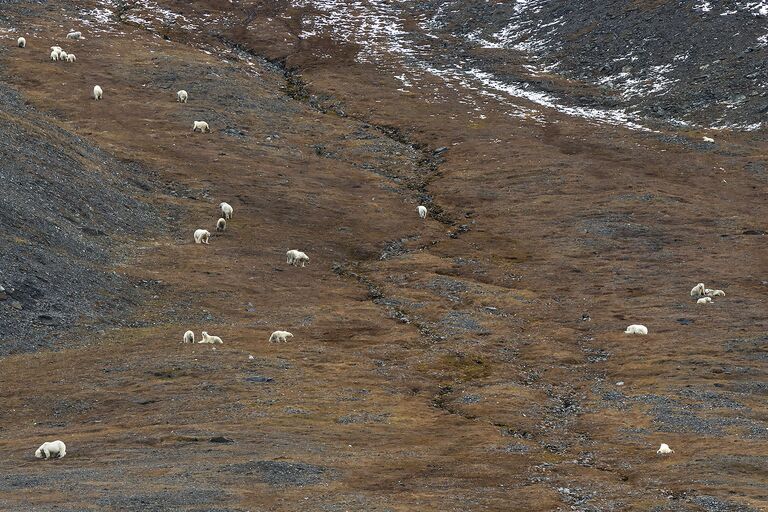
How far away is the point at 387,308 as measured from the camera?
5434 cm

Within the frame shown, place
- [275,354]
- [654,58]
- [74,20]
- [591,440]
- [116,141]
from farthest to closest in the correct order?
1. [74,20]
2. [654,58]
3. [116,141]
4. [275,354]
5. [591,440]

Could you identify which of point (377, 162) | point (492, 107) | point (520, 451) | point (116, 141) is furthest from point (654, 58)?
point (520, 451)

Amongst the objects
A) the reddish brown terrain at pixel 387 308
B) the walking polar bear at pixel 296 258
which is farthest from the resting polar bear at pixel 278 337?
the walking polar bear at pixel 296 258

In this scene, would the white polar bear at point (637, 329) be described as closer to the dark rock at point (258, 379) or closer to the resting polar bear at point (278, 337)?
the resting polar bear at point (278, 337)

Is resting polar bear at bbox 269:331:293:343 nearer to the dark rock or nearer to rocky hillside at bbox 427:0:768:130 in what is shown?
the dark rock

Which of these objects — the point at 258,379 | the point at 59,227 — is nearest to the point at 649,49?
the point at 59,227

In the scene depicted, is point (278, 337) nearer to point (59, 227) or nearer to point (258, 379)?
point (258, 379)

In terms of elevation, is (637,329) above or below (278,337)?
above

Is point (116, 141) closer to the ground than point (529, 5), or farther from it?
closer to the ground

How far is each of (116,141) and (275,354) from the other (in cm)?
4156

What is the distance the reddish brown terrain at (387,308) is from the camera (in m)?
30.0

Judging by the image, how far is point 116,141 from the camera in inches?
3142

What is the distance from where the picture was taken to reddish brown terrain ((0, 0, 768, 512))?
30.0 meters

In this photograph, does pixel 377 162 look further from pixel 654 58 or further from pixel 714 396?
pixel 714 396
